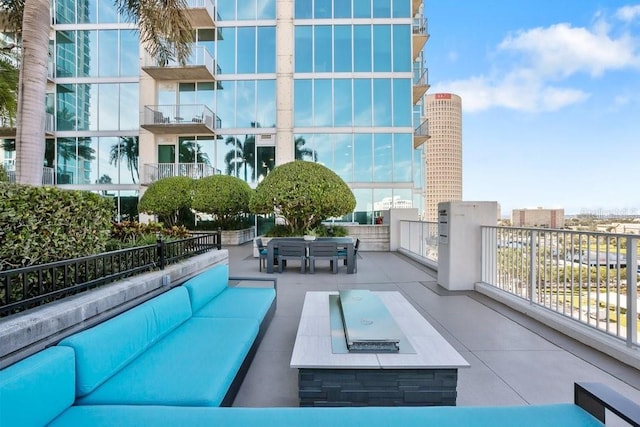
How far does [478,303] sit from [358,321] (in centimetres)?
342

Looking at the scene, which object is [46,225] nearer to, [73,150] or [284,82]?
[284,82]

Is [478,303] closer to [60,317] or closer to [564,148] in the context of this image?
[60,317]

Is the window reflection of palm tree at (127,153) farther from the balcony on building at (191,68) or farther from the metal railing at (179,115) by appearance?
the balcony on building at (191,68)

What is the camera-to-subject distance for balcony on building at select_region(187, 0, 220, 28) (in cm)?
1590

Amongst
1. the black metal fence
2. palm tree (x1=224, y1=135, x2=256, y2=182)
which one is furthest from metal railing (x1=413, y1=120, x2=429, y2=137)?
the black metal fence

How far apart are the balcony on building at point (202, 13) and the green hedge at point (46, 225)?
1558 centimetres

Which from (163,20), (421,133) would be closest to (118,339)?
(163,20)

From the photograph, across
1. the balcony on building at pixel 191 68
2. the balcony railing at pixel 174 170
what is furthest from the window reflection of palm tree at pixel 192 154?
the balcony on building at pixel 191 68

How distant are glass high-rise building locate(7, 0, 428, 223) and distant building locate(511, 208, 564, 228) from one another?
7.68 m

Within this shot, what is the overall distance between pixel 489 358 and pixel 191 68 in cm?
1748

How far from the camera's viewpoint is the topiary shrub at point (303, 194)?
11062 mm

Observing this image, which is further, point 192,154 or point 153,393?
point 192,154

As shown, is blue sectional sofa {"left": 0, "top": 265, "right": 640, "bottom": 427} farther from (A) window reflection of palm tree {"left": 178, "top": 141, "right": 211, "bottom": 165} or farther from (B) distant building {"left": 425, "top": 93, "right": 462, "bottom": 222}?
(B) distant building {"left": 425, "top": 93, "right": 462, "bottom": 222}

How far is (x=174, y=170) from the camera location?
56.1 feet
